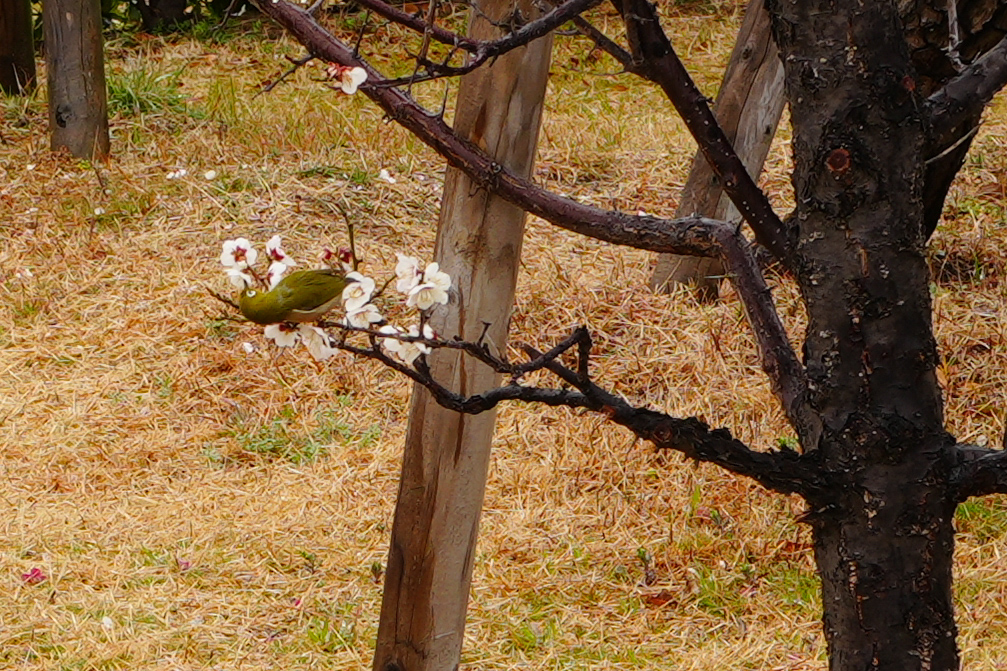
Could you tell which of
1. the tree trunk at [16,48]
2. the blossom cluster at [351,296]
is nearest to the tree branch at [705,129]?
the blossom cluster at [351,296]

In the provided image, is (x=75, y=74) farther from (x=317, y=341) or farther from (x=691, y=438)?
(x=691, y=438)

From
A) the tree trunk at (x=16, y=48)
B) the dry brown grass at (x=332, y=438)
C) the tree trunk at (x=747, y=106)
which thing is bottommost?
the dry brown grass at (x=332, y=438)

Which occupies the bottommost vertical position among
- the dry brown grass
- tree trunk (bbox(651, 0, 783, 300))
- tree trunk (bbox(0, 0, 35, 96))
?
the dry brown grass

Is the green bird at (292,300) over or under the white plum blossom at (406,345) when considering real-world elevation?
over

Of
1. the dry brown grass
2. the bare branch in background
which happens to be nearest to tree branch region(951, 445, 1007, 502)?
the bare branch in background

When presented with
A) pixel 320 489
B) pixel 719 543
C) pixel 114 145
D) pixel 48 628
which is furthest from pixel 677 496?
pixel 114 145

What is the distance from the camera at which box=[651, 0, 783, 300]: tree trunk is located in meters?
4.45

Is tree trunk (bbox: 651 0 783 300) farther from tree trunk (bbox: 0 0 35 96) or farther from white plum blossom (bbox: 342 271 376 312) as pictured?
tree trunk (bbox: 0 0 35 96)

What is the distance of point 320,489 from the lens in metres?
3.88

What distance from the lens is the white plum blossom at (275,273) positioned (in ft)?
5.37

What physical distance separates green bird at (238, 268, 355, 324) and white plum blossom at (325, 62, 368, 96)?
31 centimetres

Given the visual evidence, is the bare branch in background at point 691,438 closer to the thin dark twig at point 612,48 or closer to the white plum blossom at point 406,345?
the white plum blossom at point 406,345

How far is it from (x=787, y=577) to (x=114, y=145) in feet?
14.6

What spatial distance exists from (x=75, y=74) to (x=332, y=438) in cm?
285
